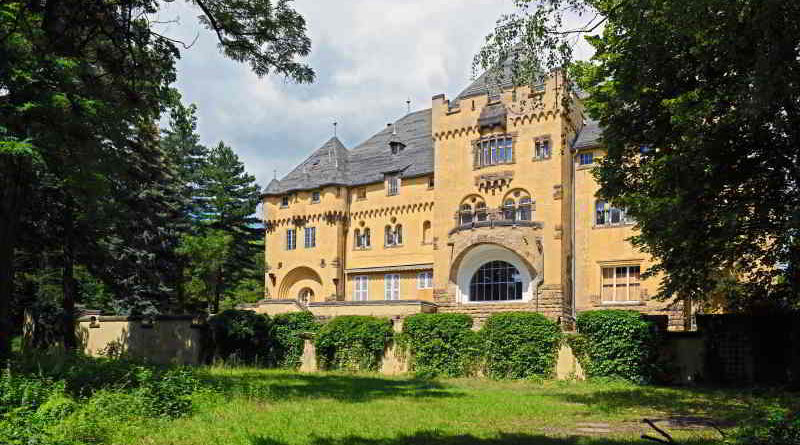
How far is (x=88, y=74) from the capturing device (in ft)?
A: 49.1

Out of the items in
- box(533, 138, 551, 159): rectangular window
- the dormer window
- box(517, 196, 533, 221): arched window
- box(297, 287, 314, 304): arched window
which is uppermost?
the dormer window

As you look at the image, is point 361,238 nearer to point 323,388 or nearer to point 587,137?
point 587,137

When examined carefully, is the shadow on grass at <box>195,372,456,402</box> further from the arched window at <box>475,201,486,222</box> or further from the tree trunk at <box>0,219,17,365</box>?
the arched window at <box>475,201,486,222</box>

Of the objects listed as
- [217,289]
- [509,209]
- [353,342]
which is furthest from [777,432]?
[217,289]

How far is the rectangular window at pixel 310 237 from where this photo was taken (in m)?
44.1

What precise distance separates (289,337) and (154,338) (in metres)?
5.47

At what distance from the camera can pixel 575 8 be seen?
37.3 feet

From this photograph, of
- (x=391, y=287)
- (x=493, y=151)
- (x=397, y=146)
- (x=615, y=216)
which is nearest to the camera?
(x=615, y=216)

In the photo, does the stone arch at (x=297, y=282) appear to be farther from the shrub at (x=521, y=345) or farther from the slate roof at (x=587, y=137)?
the shrub at (x=521, y=345)

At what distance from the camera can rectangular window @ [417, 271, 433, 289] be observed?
39.9 m

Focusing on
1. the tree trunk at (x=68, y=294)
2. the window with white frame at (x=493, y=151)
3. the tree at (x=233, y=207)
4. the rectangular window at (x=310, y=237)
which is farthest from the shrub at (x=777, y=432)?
the tree at (x=233, y=207)

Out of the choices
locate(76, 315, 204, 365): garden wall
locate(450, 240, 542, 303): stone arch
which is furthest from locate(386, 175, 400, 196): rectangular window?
locate(76, 315, 204, 365): garden wall

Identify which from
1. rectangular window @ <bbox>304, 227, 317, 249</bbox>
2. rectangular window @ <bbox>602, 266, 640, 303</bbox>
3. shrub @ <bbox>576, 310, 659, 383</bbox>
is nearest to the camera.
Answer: shrub @ <bbox>576, 310, 659, 383</bbox>

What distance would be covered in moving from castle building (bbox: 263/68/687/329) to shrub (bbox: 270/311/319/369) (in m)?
3.69
